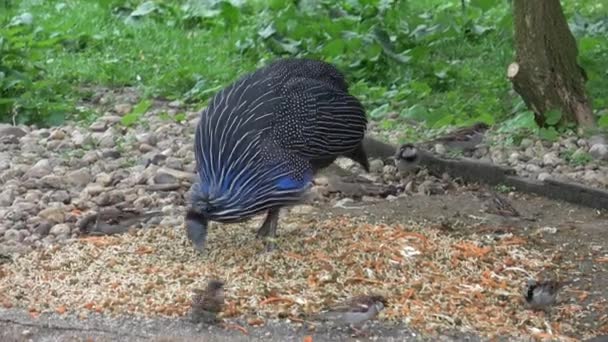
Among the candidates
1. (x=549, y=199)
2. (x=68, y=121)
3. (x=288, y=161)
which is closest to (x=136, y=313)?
(x=288, y=161)

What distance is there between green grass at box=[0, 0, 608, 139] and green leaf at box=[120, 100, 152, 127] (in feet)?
1.58

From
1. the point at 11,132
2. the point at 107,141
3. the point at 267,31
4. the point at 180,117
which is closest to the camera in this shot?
the point at 107,141

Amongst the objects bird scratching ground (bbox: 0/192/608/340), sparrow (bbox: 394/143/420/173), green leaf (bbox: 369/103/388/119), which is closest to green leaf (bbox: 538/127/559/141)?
sparrow (bbox: 394/143/420/173)

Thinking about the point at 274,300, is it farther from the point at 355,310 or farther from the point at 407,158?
the point at 407,158

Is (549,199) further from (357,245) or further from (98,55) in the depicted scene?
(98,55)

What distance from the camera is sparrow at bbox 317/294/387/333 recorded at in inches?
205

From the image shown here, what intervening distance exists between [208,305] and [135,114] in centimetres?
421

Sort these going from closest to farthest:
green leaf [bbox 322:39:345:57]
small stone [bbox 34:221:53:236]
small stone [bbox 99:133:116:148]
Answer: small stone [bbox 34:221:53:236]
small stone [bbox 99:133:116:148]
green leaf [bbox 322:39:345:57]

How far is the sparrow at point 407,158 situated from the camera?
759 centimetres

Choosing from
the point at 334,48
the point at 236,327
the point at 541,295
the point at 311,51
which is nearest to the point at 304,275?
the point at 236,327

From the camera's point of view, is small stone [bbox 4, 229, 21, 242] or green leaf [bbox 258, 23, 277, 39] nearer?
small stone [bbox 4, 229, 21, 242]

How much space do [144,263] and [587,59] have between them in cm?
450

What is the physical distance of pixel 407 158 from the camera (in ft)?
24.9

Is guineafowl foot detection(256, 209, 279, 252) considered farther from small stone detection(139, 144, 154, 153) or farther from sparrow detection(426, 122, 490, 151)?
small stone detection(139, 144, 154, 153)
